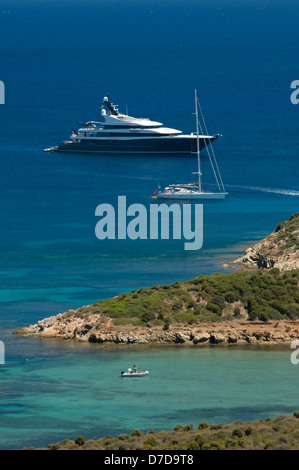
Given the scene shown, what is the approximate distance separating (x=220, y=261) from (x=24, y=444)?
A: 40.7 metres

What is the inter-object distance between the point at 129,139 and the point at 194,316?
88.8 m

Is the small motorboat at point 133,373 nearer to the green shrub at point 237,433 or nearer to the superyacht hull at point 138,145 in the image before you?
the green shrub at point 237,433

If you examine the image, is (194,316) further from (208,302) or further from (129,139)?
(129,139)

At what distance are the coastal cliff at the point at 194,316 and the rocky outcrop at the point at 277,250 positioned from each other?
32.3 ft

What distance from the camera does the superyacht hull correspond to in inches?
6275

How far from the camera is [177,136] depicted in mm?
160000

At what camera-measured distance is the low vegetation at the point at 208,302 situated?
76188 millimetres

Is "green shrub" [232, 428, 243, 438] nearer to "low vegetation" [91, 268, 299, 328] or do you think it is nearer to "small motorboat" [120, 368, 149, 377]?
"small motorboat" [120, 368, 149, 377]

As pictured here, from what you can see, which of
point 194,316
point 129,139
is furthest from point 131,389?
point 129,139

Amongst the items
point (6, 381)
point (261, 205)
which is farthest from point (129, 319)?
point (261, 205)

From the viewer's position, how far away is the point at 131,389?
66625 mm

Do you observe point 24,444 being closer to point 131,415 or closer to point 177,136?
point 131,415

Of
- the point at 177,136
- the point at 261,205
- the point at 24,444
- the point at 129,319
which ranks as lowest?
the point at 24,444

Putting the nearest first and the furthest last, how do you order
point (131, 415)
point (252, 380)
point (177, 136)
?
point (131, 415), point (252, 380), point (177, 136)
